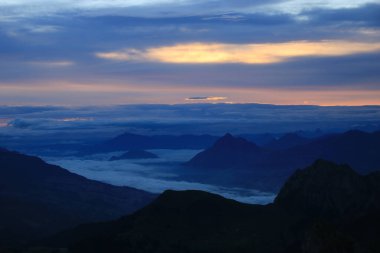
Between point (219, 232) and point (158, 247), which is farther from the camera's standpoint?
point (219, 232)

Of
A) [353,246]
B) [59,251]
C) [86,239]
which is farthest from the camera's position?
[86,239]

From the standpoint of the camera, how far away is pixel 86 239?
190 metres

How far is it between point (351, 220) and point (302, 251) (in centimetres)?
3360

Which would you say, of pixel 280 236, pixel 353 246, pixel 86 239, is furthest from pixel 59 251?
pixel 353 246

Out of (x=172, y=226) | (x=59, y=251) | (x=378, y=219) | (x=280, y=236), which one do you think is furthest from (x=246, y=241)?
(x=59, y=251)

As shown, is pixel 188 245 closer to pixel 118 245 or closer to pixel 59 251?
pixel 118 245

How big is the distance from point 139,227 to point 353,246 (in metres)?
65.1

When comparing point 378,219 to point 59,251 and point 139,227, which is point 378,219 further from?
point 59,251

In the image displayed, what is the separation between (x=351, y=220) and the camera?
7539 inches

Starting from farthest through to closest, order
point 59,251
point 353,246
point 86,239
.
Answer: point 86,239 → point 59,251 → point 353,246

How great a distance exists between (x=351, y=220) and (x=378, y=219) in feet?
32.6

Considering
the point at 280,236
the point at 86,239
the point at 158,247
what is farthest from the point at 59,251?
the point at 280,236

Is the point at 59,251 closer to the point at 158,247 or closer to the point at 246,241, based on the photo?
the point at 158,247

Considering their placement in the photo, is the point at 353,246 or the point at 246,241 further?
the point at 246,241
